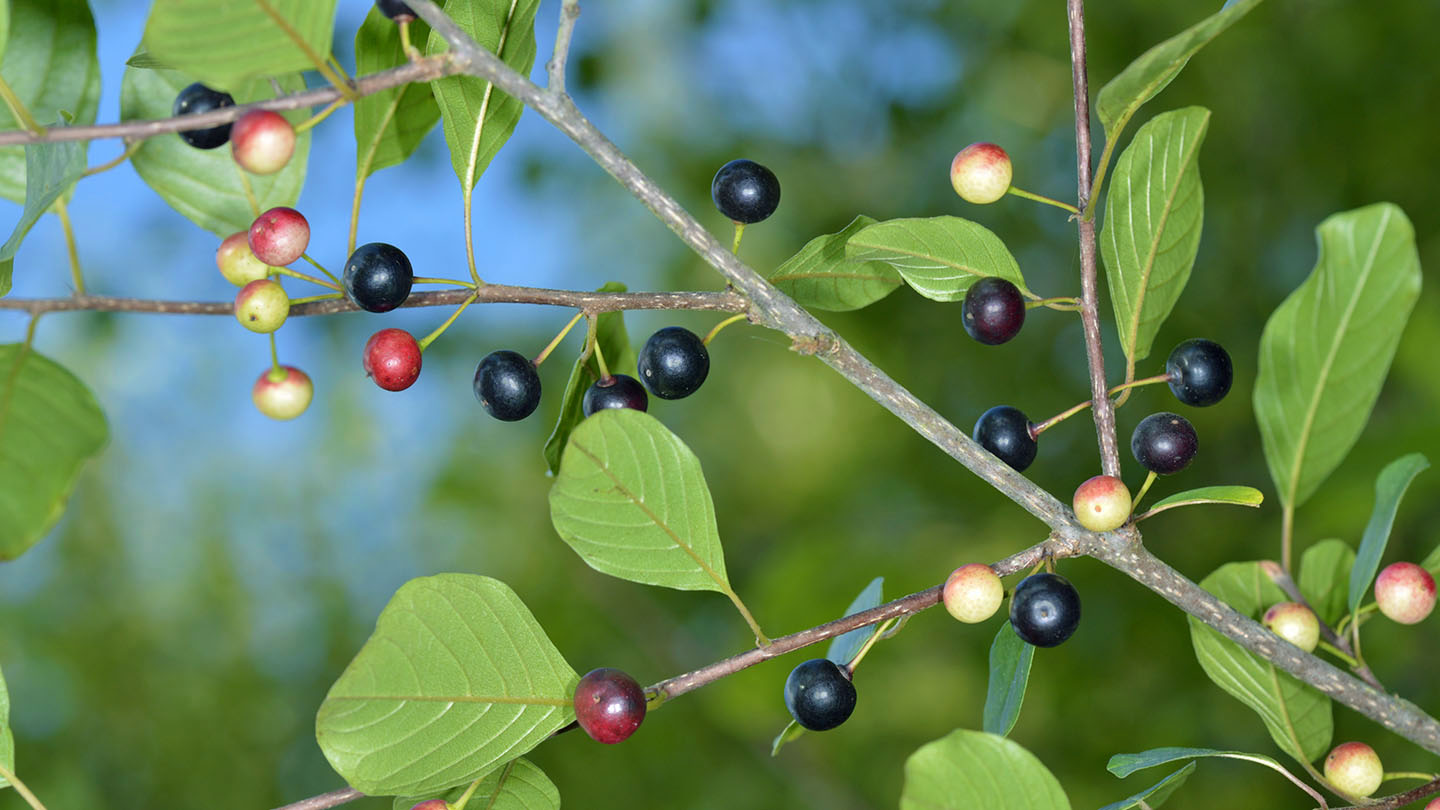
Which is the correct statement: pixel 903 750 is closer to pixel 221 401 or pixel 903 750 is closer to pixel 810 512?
pixel 810 512

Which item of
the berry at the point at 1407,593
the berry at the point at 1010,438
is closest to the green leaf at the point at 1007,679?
the berry at the point at 1010,438

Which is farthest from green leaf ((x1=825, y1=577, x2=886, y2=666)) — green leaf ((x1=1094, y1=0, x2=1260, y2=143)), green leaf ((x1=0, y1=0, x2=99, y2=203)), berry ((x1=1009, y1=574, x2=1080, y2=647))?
green leaf ((x1=0, y1=0, x2=99, y2=203))

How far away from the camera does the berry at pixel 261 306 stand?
0.95m

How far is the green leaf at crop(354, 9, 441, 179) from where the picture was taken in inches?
41.3

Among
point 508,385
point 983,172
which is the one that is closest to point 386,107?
point 508,385

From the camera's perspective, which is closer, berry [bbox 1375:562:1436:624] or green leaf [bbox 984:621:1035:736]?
green leaf [bbox 984:621:1035:736]

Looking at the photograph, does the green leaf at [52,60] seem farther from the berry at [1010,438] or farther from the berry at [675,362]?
the berry at [1010,438]

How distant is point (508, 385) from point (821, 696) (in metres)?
0.41

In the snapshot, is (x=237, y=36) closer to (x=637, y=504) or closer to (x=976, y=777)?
(x=637, y=504)

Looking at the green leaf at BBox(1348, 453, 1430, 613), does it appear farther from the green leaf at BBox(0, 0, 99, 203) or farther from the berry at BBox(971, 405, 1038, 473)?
the green leaf at BBox(0, 0, 99, 203)

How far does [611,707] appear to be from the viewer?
2.94 ft

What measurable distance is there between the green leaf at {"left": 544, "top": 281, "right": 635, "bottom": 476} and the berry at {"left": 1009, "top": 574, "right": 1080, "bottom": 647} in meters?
0.45

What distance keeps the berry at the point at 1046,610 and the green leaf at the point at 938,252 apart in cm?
31

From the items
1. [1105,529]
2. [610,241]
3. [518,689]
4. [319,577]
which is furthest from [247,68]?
[319,577]
